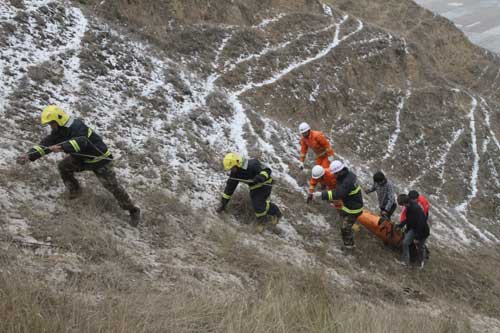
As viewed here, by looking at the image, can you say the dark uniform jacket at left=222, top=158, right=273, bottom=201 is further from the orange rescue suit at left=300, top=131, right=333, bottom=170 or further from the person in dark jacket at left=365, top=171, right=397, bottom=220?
the person in dark jacket at left=365, top=171, right=397, bottom=220

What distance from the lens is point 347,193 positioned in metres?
8.59

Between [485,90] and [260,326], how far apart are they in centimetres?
3295

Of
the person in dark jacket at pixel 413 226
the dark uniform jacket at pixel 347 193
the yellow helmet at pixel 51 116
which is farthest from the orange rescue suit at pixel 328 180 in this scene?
the yellow helmet at pixel 51 116

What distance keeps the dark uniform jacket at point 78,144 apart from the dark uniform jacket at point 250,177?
242cm

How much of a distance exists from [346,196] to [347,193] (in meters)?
0.16

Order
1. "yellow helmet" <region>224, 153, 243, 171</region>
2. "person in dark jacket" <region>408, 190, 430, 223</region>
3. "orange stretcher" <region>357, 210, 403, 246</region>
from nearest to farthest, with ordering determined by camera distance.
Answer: "yellow helmet" <region>224, 153, 243, 171</region> → "person in dark jacket" <region>408, 190, 430, 223</region> → "orange stretcher" <region>357, 210, 403, 246</region>

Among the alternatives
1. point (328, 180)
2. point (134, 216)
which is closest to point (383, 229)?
point (328, 180)

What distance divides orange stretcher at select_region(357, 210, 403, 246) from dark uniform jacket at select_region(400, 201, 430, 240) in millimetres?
664

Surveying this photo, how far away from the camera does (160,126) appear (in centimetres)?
1154

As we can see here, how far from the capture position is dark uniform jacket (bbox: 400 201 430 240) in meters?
9.34

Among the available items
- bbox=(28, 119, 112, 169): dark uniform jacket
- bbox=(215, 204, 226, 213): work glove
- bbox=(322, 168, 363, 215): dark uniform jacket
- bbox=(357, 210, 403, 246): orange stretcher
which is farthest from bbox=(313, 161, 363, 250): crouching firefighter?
bbox=(28, 119, 112, 169): dark uniform jacket

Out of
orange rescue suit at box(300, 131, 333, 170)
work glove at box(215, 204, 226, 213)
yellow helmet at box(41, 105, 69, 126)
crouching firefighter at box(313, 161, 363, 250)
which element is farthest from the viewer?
orange rescue suit at box(300, 131, 333, 170)

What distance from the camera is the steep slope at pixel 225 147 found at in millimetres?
6418

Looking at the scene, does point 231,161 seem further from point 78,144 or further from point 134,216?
point 78,144
